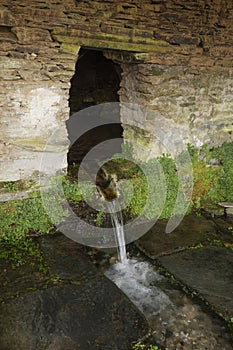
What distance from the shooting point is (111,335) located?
3035mm

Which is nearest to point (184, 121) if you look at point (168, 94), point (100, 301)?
point (168, 94)

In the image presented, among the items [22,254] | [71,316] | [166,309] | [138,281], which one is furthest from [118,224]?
[71,316]

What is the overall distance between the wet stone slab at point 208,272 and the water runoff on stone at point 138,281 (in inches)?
10.9

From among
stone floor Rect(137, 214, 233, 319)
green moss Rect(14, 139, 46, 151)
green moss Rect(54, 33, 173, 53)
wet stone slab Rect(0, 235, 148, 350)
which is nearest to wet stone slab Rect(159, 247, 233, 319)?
stone floor Rect(137, 214, 233, 319)

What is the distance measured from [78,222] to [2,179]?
123 centimetres

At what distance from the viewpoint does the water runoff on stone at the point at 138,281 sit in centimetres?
354

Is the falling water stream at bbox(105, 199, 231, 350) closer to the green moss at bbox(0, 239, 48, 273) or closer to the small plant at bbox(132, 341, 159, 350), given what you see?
the small plant at bbox(132, 341, 159, 350)

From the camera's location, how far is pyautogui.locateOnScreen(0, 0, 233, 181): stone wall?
13.5 feet

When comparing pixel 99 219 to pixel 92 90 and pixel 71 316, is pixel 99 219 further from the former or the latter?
pixel 92 90

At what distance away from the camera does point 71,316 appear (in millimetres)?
3197

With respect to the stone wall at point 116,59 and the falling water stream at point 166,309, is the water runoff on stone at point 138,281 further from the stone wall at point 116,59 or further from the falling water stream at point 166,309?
the stone wall at point 116,59

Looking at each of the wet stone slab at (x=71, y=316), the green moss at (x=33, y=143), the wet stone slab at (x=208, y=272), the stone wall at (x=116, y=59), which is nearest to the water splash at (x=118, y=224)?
the wet stone slab at (x=208, y=272)

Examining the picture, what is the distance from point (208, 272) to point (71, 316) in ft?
5.74

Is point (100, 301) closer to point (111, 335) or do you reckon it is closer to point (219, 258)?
point (111, 335)
